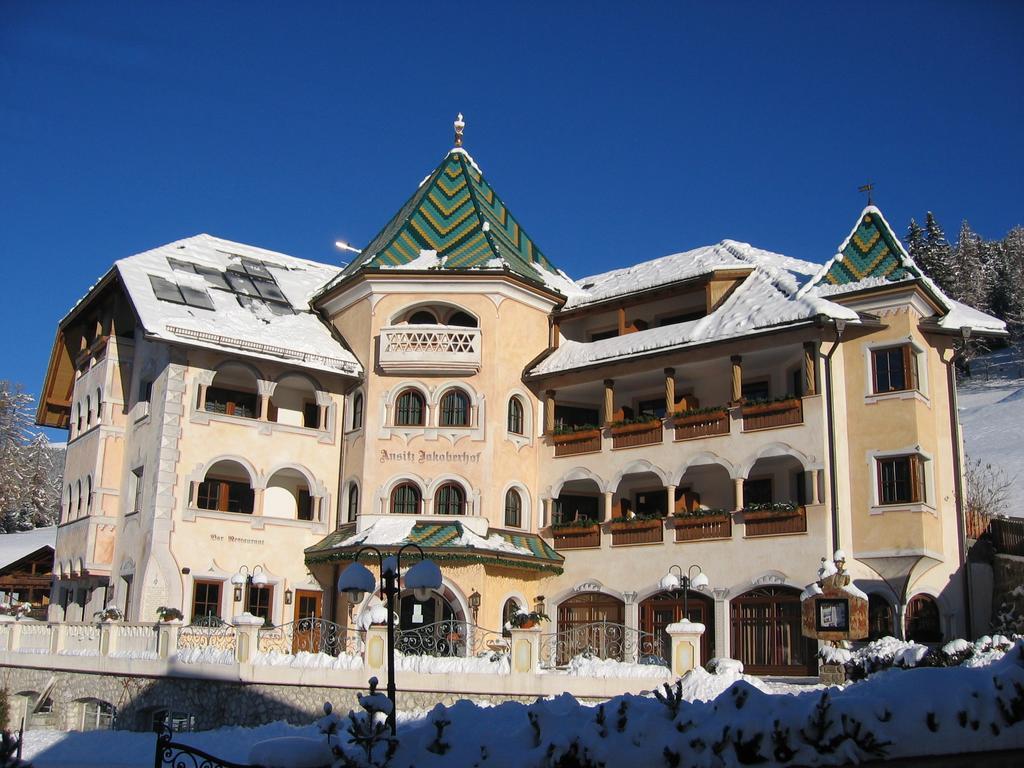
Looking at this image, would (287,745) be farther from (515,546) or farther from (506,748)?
(515,546)

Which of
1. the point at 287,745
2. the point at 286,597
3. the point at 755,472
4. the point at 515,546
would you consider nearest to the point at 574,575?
the point at 515,546

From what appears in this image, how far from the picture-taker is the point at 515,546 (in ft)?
107

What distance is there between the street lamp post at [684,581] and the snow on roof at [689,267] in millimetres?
8698

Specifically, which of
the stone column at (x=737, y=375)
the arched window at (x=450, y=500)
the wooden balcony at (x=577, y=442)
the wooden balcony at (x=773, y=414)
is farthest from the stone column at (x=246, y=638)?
the stone column at (x=737, y=375)

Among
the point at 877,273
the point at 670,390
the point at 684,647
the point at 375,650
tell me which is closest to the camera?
the point at 684,647

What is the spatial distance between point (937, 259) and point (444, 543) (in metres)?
63.3

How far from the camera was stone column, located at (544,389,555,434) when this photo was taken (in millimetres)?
35375

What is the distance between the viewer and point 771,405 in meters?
30.5

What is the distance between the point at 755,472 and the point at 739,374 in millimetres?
3095

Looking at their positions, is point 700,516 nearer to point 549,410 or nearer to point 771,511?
point 771,511

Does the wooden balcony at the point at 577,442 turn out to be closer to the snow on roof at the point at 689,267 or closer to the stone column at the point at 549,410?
the stone column at the point at 549,410

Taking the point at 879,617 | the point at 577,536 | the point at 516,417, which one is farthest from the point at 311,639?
the point at 879,617

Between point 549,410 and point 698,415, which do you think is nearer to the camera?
point 698,415

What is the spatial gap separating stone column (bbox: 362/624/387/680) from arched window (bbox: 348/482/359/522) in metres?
9.70
